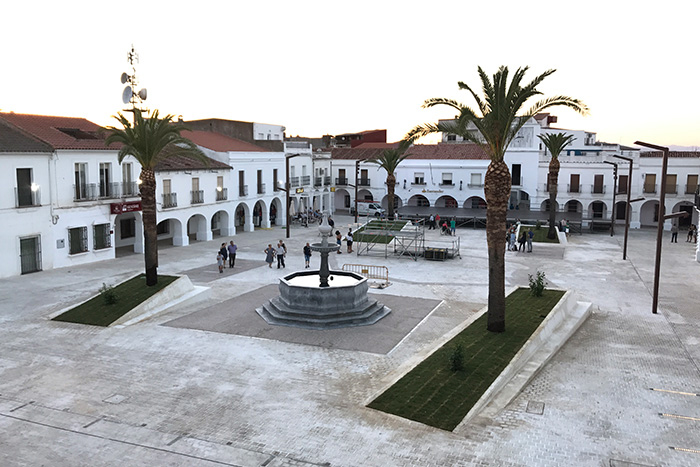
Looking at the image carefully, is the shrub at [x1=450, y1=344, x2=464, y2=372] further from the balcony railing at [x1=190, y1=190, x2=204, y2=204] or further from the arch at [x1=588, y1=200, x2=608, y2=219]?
the arch at [x1=588, y1=200, x2=608, y2=219]

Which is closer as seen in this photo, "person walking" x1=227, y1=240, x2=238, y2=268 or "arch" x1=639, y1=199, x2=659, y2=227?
"person walking" x1=227, y1=240, x2=238, y2=268

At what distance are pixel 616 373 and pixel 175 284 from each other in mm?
15194

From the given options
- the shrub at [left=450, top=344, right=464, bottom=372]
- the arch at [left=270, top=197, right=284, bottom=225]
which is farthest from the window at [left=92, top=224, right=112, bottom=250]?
the shrub at [left=450, top=344, right=464, bottom=372]

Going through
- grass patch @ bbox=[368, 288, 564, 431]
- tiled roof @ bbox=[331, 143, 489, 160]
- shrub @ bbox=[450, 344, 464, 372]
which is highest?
tiled roof @ bbox=[331, 143, 489, 160]

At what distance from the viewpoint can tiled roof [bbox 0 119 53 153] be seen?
26078mm

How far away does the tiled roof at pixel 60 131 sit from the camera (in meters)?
28.6

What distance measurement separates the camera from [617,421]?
11977 mm

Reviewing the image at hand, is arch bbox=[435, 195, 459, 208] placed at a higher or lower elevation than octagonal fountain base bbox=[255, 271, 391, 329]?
higher

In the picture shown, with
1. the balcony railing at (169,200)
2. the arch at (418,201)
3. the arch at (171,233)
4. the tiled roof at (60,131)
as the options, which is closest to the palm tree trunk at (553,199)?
the arch at (418,201)

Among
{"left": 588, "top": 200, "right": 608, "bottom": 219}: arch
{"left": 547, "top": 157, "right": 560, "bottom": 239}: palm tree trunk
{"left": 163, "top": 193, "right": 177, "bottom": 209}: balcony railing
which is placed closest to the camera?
{"left": 163, "top": 193, "right": 177, "bottom": 209}: balcony railing

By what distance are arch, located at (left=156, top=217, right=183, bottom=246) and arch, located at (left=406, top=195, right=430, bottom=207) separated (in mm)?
25729

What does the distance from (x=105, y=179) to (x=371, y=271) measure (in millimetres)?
15214

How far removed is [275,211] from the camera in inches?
2002

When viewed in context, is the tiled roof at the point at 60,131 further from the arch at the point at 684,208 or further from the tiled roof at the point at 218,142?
the arch at the point at 684,208
